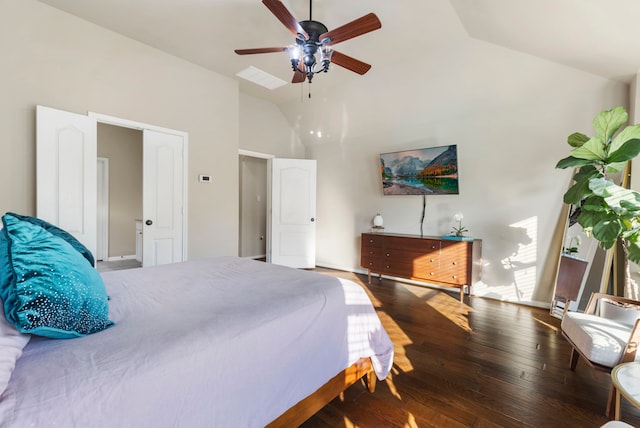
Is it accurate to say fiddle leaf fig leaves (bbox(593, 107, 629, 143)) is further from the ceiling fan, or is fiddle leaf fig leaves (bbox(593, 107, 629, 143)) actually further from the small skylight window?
Result: the small skylight window

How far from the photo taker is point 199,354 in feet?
3.30

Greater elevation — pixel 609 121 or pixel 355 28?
pixel 355 28

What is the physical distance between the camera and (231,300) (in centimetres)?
144

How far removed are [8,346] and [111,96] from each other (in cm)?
320

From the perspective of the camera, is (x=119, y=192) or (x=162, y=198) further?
(x=119, y=192)

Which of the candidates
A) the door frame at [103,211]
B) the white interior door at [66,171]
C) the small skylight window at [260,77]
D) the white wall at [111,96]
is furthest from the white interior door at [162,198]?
the door frame at [103,211]

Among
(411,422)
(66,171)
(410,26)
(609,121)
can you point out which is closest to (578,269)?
(609,121)

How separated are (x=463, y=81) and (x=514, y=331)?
112 inches

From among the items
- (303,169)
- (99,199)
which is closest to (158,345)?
(303,169)

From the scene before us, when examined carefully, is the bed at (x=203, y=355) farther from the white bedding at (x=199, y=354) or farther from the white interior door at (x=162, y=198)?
the white interior door at (x=162, y=198)

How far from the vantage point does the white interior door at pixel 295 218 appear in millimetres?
5398

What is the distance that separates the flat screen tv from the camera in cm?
412

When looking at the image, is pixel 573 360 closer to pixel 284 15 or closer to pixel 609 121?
pixel 609 121

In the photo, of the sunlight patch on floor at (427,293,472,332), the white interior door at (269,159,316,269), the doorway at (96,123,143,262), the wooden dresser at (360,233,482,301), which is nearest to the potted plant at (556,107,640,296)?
the sunlight patch on floor at (427,293,472,332)
